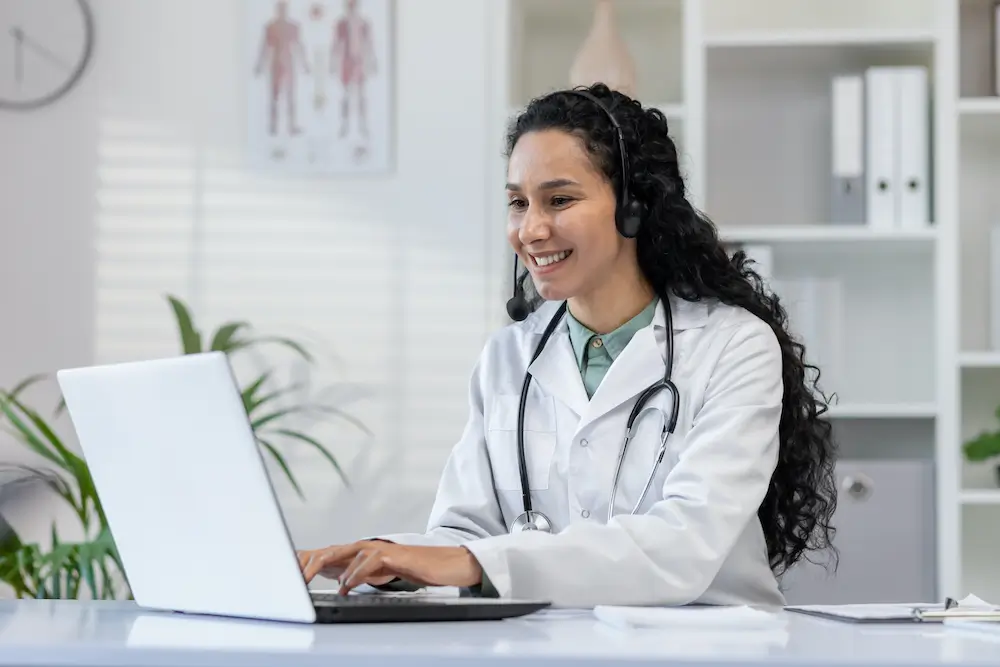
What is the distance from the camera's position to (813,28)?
3.20 m

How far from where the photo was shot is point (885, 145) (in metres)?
2.88

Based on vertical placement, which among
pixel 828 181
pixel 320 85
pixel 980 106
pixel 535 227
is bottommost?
pixel 535 227

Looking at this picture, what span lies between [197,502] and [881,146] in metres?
2.15

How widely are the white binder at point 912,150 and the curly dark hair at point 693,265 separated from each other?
1.07 metres

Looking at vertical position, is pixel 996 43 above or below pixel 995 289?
above

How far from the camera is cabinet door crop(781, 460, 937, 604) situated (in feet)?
9.36

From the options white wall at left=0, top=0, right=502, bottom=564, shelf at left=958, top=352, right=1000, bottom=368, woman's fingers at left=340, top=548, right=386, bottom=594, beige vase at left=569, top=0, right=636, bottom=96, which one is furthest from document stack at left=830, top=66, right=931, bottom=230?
woman's fingers at left=340, top=548, right=386, bottom=594

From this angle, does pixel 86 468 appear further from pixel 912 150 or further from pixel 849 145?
pixel 912 150

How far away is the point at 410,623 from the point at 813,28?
2449 mm

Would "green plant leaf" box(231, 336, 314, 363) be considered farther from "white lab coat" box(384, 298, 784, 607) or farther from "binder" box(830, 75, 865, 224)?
"binder" box(830, 75, 865, 224)

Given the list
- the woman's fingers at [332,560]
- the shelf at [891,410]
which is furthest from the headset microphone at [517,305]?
the shelf at [891,410]

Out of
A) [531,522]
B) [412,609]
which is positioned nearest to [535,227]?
[531,522]

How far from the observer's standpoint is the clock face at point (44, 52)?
10.4 feet

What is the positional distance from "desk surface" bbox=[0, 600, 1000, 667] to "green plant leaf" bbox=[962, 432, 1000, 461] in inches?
68.8
